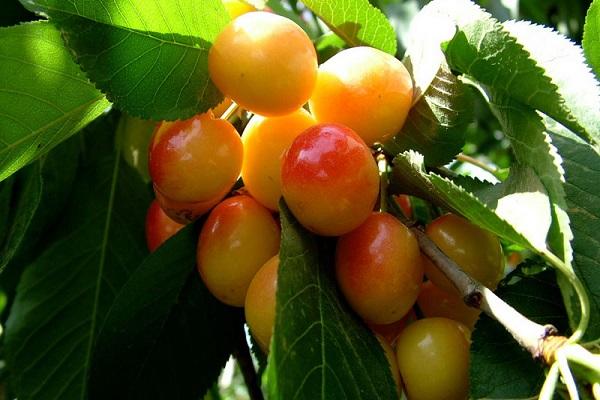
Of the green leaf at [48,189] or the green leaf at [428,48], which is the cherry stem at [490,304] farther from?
the green leaf at [48,189]

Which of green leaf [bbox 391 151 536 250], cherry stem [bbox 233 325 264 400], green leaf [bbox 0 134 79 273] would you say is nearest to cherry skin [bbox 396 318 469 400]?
green leaf [bbox 391 151 536 250]

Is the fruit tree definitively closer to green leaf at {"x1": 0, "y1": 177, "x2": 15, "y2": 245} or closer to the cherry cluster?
the cherry cluster

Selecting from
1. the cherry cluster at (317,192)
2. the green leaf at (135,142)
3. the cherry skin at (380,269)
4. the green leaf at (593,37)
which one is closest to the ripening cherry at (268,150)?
the cherry cluster at (317,192)

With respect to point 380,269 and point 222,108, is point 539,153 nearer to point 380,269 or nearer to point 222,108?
point 380,269

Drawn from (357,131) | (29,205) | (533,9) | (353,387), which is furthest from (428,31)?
(533,9)

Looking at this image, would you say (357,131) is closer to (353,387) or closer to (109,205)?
(353,387)

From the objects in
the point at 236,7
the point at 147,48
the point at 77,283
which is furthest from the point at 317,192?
the point at 77,283
